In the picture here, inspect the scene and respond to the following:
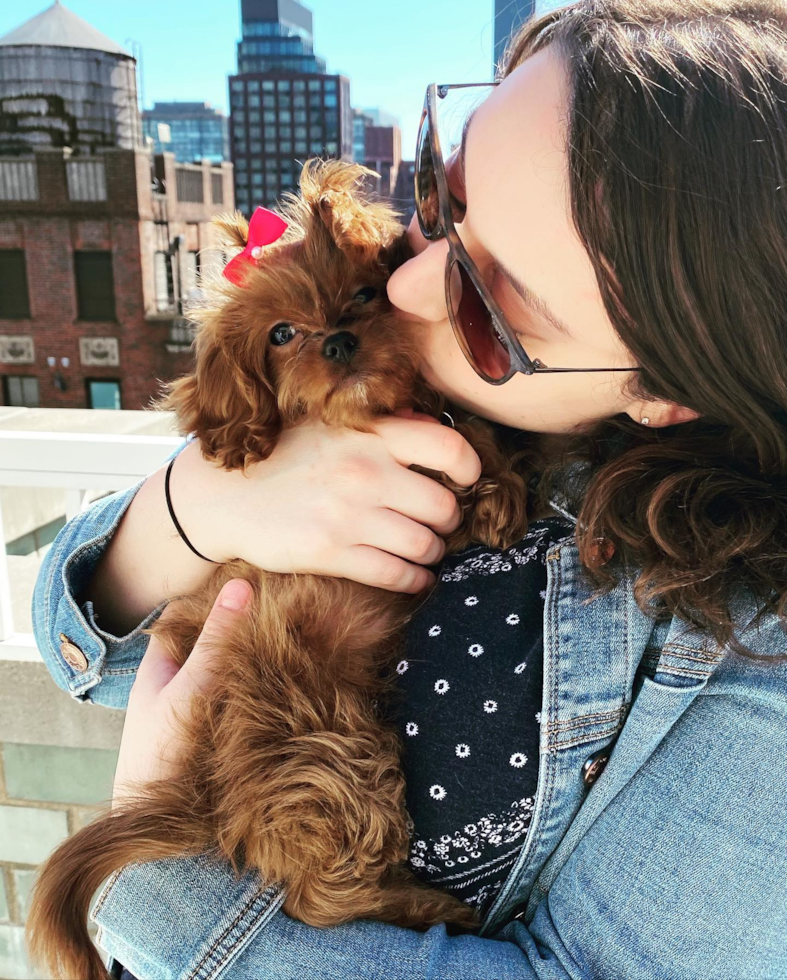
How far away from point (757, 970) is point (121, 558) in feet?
3.89

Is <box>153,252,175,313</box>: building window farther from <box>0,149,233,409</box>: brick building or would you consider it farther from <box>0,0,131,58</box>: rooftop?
<box>0,0,131,58</box>: rooftop

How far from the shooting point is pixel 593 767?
888mm

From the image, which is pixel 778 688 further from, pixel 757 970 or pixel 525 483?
pixel 525 483

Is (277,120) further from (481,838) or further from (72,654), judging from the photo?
(481,838)

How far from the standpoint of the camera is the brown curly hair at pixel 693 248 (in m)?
0.73

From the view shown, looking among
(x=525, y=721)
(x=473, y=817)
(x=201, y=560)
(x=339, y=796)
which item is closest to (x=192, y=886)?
(x=339, y=796)

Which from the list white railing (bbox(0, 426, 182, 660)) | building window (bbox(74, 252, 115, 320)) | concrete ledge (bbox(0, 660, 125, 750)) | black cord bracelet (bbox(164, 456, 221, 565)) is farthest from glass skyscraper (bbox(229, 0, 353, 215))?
black cord bracelet (bbox(164, 456, 221, 565))

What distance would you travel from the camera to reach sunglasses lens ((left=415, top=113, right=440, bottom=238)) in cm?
100

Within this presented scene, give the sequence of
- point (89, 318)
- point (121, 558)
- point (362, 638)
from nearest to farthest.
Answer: point (362, 638), point (121, 558), point (89, 318)

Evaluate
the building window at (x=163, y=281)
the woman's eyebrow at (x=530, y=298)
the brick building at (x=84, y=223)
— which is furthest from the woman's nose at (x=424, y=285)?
the building window at (x=163, y=281)

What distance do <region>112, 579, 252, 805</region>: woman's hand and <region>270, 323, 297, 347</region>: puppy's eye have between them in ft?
1.40

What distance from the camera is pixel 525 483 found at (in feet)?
4.15

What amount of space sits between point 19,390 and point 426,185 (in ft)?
80.5

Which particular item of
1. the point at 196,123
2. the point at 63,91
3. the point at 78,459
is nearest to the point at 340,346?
the point at 78,459
